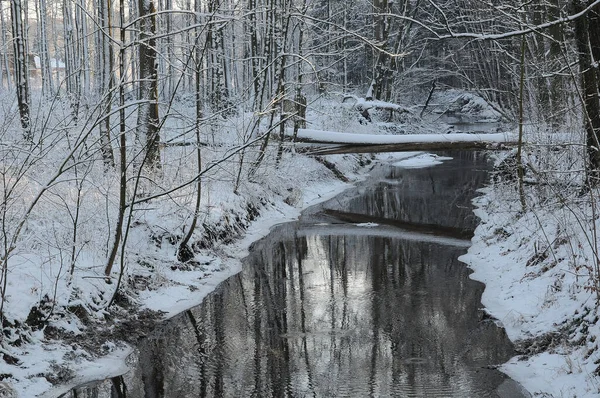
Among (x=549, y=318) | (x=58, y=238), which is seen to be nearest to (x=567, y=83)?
(x=549, y=318)

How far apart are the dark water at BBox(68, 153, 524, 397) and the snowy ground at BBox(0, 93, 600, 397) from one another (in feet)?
1.13

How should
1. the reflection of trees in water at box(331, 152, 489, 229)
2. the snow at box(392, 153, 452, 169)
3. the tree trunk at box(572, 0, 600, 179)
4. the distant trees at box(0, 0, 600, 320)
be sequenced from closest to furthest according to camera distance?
the distant trees at box(0, 0, 600, 320)
the tree trunk at box(572, 0, 600, 179)
the reflection of trees in water at box(331, 152, 489, 229)
the snow at box(392, 153, 452, 169)

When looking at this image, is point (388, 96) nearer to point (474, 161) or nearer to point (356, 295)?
point (474, 161)

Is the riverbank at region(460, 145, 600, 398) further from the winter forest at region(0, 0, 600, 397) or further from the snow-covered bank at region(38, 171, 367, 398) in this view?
the snow-covered bank at region(38, 171, 367, 398)

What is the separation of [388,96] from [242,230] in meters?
20.9

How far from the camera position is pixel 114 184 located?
10.1 metres

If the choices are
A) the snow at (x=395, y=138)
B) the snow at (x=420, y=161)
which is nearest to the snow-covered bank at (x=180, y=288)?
the snow at (x=395, y=138)

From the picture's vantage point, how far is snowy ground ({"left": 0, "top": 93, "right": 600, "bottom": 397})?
6.18m

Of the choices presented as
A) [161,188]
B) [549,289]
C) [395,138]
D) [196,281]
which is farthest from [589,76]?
[395,138]

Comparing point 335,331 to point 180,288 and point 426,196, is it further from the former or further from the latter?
point 426,196

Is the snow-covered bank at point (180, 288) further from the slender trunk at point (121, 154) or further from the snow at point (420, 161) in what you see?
the snow at point (420, 161)

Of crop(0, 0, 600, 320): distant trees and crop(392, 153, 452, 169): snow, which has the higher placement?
crop(0, 0, 600, 320): distant trees

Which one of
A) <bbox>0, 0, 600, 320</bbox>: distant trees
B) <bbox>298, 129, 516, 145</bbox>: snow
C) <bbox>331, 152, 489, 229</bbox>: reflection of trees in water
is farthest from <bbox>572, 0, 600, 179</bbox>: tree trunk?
<bbox>298, 129, 516, 145</bbox>: snow

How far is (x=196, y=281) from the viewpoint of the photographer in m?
9.87
